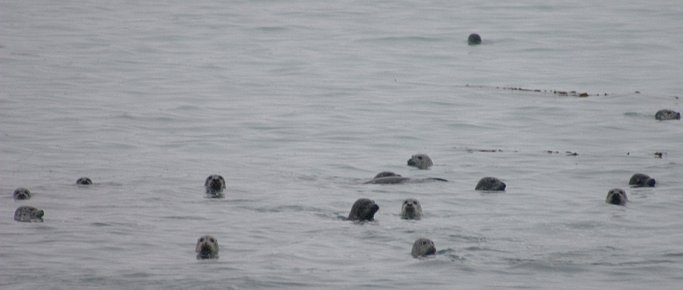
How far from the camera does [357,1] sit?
56.1m

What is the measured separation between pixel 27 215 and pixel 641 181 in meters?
9.58

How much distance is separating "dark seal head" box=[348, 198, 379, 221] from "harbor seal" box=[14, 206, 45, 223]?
4335mm

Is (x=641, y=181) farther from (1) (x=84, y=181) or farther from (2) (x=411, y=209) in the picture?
(1) (x=84, y=181)

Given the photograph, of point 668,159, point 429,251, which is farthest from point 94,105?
point 429,251

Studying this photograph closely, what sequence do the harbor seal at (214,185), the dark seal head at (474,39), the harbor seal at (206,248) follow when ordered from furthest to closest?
the dark seal head at (474,39), the harbor seal at (214,185), the harbor seal at (206,248)

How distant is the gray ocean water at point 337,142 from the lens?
19969 millimetres

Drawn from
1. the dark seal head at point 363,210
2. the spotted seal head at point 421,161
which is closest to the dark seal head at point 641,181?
the spotted seal head at point 421,161

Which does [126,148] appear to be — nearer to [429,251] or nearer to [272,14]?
[429,251]

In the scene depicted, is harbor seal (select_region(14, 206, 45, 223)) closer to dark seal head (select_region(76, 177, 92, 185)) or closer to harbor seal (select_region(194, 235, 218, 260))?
dark seal head (select_region(76, 177, 92, 185))

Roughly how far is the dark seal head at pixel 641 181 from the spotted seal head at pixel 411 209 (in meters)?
4.45

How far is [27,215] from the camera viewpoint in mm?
22234

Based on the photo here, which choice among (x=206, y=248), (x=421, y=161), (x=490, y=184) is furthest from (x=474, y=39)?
(x=206, y=248)

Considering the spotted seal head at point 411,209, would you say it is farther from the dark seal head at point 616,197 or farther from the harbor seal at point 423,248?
the dark seal head at point 616,197

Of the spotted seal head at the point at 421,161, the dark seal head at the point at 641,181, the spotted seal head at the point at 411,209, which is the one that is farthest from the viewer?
the spotted seal head at the point at 421,161
